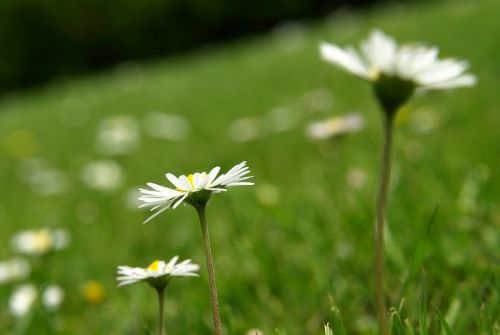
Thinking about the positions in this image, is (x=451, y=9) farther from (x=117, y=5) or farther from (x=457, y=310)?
(x=117, y=5)

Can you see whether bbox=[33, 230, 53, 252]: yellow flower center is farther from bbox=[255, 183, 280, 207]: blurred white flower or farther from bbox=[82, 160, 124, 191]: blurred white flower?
bbox=[82, 160, 124, 191]: blurred white flower

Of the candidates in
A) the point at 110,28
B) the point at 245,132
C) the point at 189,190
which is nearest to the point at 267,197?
the point at 189,190

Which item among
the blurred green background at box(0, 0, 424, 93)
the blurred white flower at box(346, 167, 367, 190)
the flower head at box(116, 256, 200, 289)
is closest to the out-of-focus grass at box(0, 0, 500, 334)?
the blurred white flower at box(346, 167, 367, 190)

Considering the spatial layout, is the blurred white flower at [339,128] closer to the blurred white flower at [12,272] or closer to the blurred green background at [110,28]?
the blurred white flower at [12,272]

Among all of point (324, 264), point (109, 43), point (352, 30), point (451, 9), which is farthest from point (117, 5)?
point (324, 264)

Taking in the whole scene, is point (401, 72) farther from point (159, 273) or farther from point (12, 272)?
point (12, 272)

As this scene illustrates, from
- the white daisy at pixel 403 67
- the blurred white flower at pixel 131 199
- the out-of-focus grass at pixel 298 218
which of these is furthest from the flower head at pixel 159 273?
the blurred white flower at pixel 131 199
